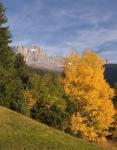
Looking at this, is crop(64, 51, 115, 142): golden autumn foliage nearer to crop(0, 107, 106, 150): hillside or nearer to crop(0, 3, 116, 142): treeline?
crop(0, 3, 116, 142): treeline

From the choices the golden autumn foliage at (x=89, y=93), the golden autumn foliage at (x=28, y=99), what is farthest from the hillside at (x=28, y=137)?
the golden autumn foliage at (x=28, y=99)

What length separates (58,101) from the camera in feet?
257

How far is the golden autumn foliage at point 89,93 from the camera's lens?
6462cm

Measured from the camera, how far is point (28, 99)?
77625mm

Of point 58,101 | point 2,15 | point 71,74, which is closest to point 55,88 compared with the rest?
point 58,101

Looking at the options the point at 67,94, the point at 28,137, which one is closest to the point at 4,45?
the point at 67,94

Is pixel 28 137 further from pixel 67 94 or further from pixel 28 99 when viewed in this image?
pixel 28 99

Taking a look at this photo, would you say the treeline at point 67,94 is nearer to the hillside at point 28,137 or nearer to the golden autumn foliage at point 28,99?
the golden autumn foliage at point 28,99

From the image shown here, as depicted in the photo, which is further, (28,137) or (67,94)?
(67,94)

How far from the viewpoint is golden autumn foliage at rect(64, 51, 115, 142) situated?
6462cm

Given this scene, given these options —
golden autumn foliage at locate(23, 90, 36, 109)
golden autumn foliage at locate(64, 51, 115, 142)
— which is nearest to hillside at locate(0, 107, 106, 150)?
golden autumn foliage at locate(64, 51, 115, 142)

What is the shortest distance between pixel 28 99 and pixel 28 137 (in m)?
37.3

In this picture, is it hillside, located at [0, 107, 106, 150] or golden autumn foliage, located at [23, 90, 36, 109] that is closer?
hillside, located at [0, 107, 106, 150]

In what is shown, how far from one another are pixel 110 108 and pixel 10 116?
23581 mm
